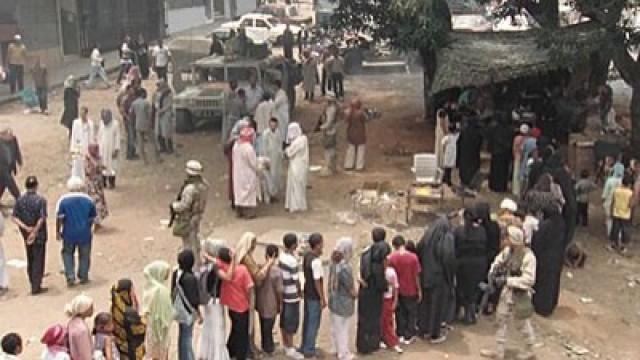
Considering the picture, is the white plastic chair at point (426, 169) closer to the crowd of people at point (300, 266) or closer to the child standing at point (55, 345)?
the crowd of people at point (300, 266)

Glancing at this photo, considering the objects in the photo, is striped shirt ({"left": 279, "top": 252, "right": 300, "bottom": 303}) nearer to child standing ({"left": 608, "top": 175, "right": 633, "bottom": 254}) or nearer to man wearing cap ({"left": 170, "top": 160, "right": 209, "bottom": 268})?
man wearing cap ({"left": 170, "top": 160, "right": 209, "bottom": 268})

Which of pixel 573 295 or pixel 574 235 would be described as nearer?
pixel 573 295

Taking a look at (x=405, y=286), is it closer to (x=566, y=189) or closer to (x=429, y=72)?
(x=566, y=189)

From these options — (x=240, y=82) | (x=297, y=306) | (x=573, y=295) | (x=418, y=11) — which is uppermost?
(x=418, y=11)

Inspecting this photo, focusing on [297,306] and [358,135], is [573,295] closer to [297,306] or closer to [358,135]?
[297,306]

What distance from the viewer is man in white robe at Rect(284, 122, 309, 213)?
14070 mm

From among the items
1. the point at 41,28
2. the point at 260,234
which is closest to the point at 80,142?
the point at 260,234

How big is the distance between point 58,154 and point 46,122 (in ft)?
11.2

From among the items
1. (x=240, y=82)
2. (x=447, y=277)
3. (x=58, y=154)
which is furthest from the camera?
(x=240, y=82)

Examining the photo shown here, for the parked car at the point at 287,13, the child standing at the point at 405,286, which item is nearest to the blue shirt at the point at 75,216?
the child standing at the point at 405,286

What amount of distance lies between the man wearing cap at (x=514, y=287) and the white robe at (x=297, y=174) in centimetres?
482

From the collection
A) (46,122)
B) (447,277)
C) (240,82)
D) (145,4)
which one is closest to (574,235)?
(447,277)

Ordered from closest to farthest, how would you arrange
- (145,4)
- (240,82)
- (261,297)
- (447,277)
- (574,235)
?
(261,297) < (447,277) < (574,235) < (240,82) < (145,4)

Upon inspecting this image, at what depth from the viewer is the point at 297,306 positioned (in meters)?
9.22
